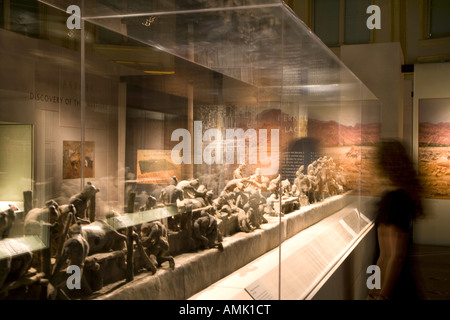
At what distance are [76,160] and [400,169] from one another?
8.60 feet

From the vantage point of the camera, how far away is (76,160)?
2697mm

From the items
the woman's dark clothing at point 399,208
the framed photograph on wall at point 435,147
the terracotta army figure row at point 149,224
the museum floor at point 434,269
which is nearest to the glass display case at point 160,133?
the terracotta army figure row at point 149,224

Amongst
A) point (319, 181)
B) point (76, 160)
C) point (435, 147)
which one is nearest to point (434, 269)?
point (435, 147)

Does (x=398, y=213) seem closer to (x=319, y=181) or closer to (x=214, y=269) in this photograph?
(x=319, y=181)

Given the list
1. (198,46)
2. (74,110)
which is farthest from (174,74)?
(74,110)

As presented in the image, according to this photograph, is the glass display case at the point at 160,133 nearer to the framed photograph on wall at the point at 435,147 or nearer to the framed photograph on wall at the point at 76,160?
the framed photograph on wall at the point at 76,160

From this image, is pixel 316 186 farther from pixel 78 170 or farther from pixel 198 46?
pixel 78 170

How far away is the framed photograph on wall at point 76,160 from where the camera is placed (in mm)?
2539

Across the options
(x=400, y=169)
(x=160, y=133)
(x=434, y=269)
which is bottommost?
(x=434, y=269)

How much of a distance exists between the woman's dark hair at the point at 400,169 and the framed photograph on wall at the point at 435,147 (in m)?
4.92

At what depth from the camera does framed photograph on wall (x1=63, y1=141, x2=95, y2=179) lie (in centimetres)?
254

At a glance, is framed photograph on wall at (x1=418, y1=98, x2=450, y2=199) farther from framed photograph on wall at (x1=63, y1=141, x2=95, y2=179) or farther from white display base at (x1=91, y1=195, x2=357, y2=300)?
framed photograph on wall at (x1=63, y1=141, x2=95, y2=179)

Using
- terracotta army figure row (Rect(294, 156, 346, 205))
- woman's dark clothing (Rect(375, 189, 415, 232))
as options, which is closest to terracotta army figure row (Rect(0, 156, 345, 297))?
terracotta army figure row (Rect(294, 156, 346, 205))
